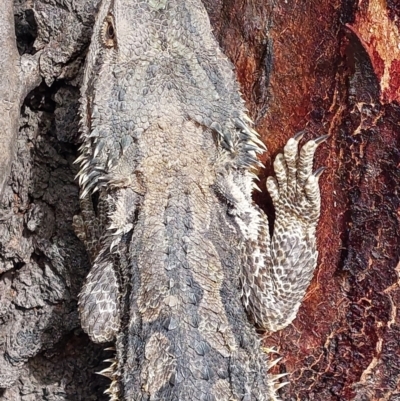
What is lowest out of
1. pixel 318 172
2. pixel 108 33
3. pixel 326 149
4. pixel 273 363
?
pixel 273 363

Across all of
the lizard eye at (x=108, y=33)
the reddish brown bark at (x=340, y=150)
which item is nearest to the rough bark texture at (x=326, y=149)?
the reddish brown bark at (x=340, y=150)

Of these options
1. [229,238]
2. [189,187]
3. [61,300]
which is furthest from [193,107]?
[61,300]

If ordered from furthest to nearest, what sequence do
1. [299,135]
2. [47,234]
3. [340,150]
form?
[47,234], [299,135], [340,150]

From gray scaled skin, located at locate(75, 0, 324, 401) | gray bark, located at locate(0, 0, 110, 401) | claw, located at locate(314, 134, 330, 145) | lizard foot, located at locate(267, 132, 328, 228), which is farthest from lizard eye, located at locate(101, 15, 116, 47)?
claw, located at locate(314, 134, 330, 145)

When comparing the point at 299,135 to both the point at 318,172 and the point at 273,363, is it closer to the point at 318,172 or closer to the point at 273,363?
the point at 318,172

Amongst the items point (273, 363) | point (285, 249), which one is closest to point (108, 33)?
point (285, 249)

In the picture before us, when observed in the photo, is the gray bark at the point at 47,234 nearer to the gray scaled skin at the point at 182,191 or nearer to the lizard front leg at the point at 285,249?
the gray scaled skin at the point at 182,191
